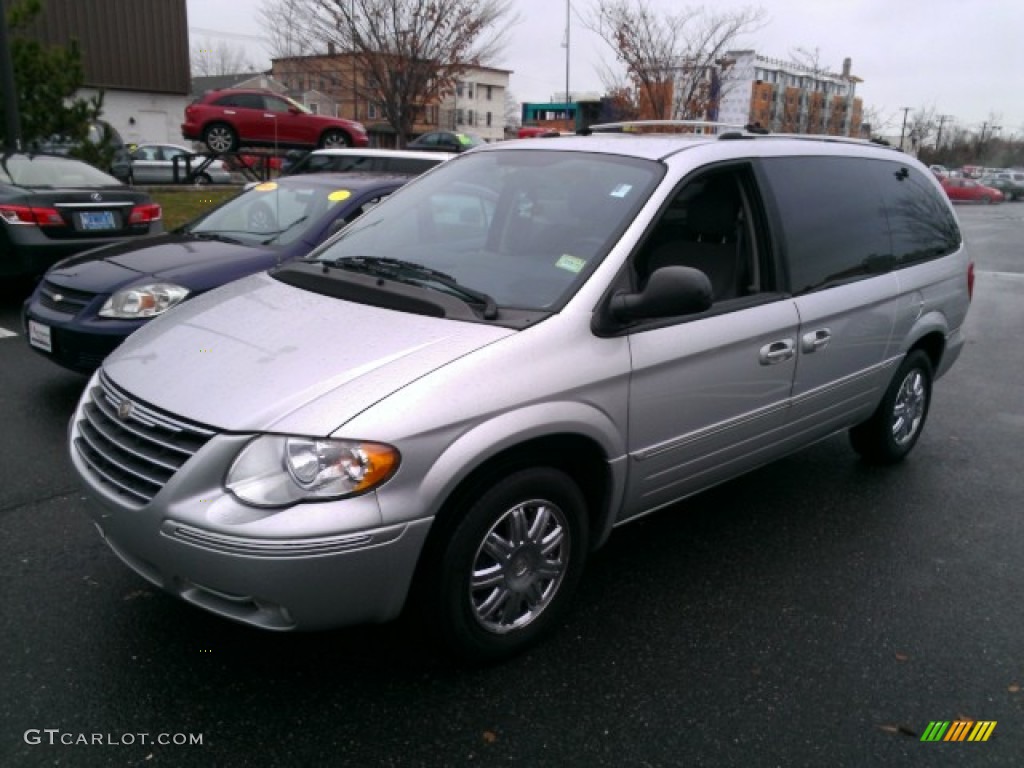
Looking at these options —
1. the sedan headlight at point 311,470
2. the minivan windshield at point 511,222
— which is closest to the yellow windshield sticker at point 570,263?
the minivan windshield at point 511,222

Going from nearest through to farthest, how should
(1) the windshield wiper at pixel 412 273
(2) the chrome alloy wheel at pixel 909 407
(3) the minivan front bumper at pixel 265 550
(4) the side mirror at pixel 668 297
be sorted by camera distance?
(3) the minivan front bumper at pixel 265 550
(4) the side mirror at pixel 668 297
(1) the windshield wiper at pixel 412 273
(2) the chrome alloy wheel at pixel 909 407

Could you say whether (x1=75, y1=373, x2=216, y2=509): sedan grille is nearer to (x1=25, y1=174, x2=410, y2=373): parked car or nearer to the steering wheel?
(x1=25, y1=174, x2=410, y2=373): parked car

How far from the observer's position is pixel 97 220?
25.8 ft

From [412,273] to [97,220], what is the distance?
583 cm

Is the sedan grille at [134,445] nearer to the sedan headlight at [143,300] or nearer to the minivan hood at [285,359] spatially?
the minivan hood at [285,359]

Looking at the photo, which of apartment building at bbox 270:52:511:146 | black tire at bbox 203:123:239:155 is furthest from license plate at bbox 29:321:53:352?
black tire at bbox 203:123:239:155

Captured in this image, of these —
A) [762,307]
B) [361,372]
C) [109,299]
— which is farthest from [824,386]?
[109,299]

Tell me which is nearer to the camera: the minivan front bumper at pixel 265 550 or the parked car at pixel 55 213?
the minivan front bumper at pixel 265 550

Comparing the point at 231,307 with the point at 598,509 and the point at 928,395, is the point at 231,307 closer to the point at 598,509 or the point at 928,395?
the point at 598,509

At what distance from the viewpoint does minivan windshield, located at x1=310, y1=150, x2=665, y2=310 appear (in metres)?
3.13

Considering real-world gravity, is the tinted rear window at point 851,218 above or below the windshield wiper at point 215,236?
above

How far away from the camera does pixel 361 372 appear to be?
2557 millimetres

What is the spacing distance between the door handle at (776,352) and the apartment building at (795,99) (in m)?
20.1

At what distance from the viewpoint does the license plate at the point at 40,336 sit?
202 inches
